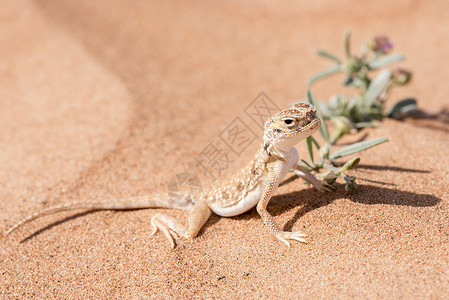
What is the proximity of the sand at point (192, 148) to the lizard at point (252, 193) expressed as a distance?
0.40 feet

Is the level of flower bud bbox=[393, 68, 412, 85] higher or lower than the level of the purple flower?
lower

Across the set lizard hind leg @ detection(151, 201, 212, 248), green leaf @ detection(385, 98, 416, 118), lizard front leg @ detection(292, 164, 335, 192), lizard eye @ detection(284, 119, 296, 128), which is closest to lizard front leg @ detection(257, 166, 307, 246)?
lizard front leg @ detection(292, 164, 335, 192)

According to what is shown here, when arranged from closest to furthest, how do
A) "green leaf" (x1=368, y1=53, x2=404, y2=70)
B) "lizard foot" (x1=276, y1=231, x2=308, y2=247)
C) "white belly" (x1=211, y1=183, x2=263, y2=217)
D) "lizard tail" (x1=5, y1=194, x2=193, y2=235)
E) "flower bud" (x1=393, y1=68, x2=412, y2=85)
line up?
"lizard foot" (x1=276, y1=231, x2=308, y2=247) → "white belly" (x1=211, y1=183, x2=263, y2=217) → "lizard tail" (x1=5, y1=194, x2=193, y2=235) → "green leaf" (x1=368, y1=53, x2=404, y2=70) → "flower bud" (x1=393, y1=68, x2=412, y2=85)

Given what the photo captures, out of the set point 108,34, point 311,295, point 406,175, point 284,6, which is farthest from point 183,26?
point 311,295

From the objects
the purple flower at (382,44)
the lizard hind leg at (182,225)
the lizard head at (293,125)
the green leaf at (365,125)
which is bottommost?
the green leaf at (365,125)

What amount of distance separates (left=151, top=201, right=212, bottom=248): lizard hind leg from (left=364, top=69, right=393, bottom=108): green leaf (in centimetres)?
279

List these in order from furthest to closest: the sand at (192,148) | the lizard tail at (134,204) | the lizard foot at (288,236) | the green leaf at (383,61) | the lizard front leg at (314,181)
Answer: the green leaf at (383,61), the lizard tail at (134,204), the lizard front leg at (314,181), the lizard foot at (288,236), the sand at (192,148)

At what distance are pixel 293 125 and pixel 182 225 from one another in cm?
144

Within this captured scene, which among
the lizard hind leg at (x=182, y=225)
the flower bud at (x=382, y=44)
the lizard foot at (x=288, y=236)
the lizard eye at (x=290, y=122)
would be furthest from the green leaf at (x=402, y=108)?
the lizard hind leg at (x=182, y=225)

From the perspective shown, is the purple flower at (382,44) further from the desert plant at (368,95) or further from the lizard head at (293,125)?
the lizard head at (293,125)

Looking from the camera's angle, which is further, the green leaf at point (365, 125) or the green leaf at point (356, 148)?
the green leaf at point (365, 125)

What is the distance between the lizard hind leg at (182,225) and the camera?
3.42m

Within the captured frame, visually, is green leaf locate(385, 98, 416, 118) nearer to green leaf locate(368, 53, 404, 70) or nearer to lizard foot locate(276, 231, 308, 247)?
green leaf locate(368, 53, 404, 70)

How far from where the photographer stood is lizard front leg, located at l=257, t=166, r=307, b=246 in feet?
10.2
